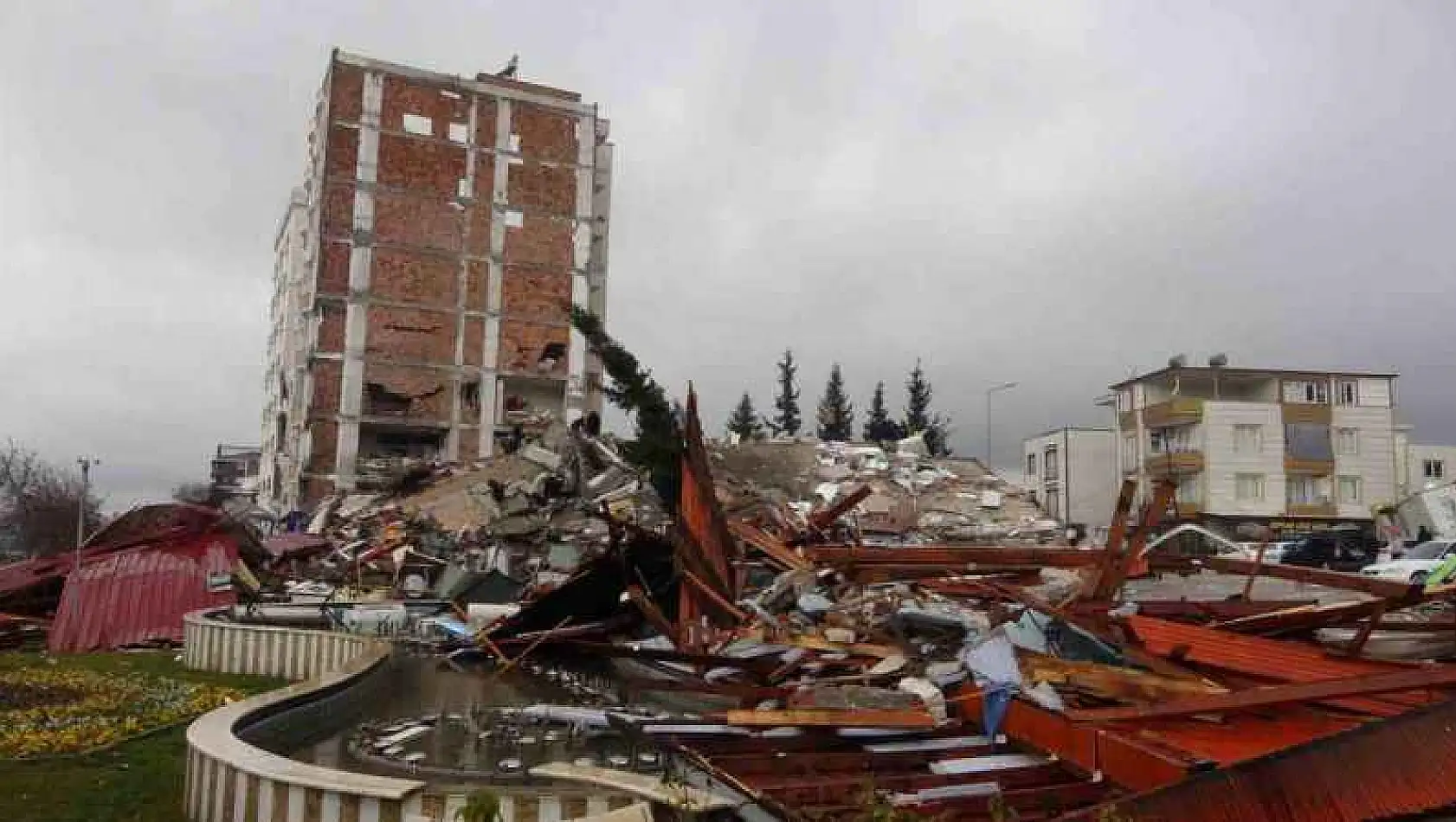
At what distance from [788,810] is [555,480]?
20.7 metres

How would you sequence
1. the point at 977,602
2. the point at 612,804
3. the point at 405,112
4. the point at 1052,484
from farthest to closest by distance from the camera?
the point at 1052,484 < the point at 405,112 < the point at 977,602 < the point at 612,804

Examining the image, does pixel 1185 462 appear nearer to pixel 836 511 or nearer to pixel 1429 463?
pixel 1429 463

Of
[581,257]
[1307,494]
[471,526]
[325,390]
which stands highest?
[581,257]

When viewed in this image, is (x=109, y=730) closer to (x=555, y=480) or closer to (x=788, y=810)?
(x=788, y=810)

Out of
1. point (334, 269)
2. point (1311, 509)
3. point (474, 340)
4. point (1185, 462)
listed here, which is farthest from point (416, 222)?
point (1311, 509)

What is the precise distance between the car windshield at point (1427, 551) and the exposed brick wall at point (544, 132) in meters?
31.8

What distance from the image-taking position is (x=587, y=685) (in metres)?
10.0

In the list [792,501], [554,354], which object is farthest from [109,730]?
[554,354]

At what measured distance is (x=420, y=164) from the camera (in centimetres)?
3853

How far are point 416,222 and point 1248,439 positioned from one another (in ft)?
111

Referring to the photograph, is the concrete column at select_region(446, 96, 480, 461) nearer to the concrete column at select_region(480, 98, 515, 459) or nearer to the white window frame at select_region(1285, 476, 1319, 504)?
the concrete column at select_region(480, 98, 515, 459)

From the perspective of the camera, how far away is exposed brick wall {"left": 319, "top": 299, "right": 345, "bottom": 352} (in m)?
36.5

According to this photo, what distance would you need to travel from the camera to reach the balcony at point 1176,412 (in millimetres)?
40000

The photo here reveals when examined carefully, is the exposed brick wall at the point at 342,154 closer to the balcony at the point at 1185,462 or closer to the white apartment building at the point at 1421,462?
the balcony at the point at 1185,462
